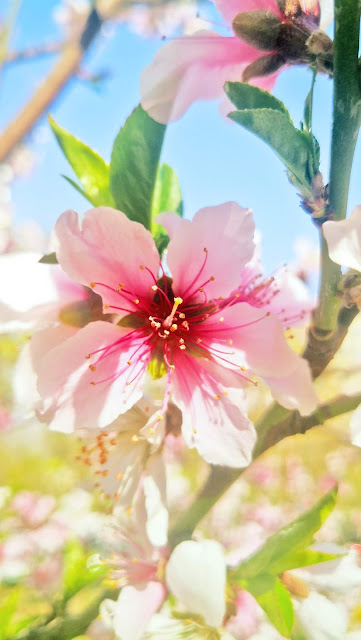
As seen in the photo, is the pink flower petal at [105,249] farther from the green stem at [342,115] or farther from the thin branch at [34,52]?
the thin branch at [34,52]

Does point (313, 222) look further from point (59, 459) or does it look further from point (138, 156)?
point (59, 459)

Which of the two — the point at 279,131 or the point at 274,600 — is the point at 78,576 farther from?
the point at 279,131

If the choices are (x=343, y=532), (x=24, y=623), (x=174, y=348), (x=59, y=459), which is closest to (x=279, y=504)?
(x=343, y=532)

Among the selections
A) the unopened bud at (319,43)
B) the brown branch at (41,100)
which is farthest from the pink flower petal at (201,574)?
the brown branch at (41,100)

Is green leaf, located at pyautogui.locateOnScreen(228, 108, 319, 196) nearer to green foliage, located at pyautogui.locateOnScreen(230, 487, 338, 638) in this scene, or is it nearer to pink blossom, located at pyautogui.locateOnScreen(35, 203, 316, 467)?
pink blossom, located at pyautogui.locateOnScreen(35, 203, 316, 467)

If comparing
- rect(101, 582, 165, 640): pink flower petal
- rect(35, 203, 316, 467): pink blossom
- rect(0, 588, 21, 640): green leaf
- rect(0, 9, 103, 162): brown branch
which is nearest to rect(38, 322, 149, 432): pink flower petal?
rect(35, 203, 316, 467): pink blossom

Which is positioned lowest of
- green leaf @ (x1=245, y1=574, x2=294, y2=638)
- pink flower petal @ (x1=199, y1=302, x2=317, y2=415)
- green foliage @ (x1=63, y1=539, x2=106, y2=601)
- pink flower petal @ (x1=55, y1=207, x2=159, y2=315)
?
green foliage @ (x1=63, y1=539, x2=106, y2=601)
